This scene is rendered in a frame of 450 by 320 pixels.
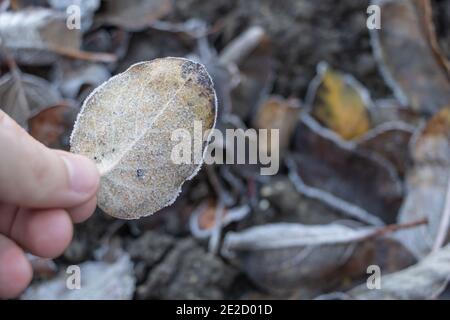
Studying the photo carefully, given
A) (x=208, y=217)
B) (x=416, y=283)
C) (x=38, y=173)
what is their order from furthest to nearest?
1. (x=208, y=217)
2. (x=416, y=283)
3. (x=38, y=173)

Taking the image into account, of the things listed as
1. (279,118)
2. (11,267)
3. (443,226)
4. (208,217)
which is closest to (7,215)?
(11,267)

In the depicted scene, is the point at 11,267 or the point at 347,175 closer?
the point at 11,267

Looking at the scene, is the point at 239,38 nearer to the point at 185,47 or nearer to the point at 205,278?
the point at 185,47

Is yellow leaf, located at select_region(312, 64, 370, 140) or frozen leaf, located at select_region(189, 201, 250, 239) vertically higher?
yellow leaf, located at select_region(312, 64, 370, 140)

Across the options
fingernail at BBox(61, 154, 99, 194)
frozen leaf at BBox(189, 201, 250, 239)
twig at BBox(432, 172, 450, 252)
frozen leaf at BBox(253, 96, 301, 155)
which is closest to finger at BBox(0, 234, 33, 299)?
fingernail at BBox(61, 154, 99, 194)

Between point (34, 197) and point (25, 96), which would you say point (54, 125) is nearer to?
point (25, 96)

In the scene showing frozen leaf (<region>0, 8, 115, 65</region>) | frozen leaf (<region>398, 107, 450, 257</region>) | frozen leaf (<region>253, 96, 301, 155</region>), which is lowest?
frozen leaf (<region>398, 107, 450, 257</region>)

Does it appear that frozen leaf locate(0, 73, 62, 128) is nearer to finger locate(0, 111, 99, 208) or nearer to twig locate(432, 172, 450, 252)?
finger locate(0, 111, 99, 208)
